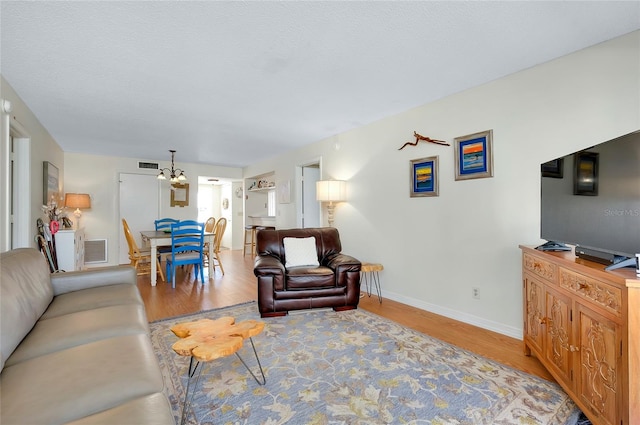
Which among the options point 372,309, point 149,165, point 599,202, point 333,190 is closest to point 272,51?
point 599,202

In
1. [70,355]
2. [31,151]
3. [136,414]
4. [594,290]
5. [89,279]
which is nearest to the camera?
[136,414]

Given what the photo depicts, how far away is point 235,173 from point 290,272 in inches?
207

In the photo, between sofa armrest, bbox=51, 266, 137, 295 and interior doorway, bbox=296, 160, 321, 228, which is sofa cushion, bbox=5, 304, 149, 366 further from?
interior doorway, bbox=296, 160, 321, 228

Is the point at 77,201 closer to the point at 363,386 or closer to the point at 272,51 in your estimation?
the point at 272,51

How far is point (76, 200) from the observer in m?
5.33

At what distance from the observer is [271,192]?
7762mm

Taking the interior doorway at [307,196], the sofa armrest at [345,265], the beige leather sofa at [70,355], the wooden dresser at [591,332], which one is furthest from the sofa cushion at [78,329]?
the interior doorway at [307,196]

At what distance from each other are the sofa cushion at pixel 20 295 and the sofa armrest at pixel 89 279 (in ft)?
0.57

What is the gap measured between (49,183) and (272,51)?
13.6 ft

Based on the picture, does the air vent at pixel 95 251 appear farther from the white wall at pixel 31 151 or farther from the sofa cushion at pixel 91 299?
the sofa cushion at pixel 91 299

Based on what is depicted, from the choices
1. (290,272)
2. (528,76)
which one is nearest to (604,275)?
A: (528,76)

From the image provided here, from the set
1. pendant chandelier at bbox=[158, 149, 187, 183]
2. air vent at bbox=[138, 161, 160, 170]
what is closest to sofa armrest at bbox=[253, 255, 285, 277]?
pendant chandelier at bbox=[158, 149, 187, 183]

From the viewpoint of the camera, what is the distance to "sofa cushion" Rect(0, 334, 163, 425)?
90 centimetres

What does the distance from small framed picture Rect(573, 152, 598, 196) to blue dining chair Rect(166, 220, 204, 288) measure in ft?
14.3
